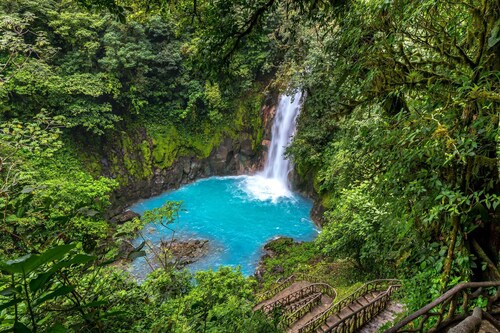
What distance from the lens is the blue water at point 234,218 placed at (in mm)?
13117

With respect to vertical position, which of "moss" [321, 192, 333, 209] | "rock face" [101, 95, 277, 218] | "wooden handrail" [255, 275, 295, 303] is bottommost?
"wooden handrail" [255, 275, 295, 303]

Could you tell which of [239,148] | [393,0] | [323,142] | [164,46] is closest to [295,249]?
[323,142]

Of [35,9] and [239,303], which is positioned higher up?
[35,9]

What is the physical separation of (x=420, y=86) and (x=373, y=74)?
527 mm

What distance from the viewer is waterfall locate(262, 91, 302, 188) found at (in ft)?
60.8

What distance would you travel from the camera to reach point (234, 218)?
1614 cm

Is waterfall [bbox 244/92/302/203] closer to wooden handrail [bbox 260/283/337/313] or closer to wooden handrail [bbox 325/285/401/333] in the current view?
wooden handrail [bbox 260/283/337/313]

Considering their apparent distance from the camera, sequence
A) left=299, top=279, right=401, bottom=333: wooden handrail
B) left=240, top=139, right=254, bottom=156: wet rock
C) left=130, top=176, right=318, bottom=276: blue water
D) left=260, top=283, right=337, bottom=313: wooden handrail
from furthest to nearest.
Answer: left=240, top=139, right=254, bottom=156: wet rock, left=130, top=176, right=318, bottom=276: blue water, left=260, top=283, right=337, bottom=313: wooden handrail, left=299, top=279, right=401, bottom=333: wooden handrail

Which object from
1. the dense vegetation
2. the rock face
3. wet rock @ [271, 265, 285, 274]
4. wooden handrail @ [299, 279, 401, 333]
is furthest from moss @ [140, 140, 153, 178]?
wooden handrail @ [299, 279, 401, 333]

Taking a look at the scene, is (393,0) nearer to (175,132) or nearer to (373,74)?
(373,74)

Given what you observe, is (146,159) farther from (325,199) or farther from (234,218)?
(325,199)

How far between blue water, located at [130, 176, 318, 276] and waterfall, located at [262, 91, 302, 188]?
0.87 metres

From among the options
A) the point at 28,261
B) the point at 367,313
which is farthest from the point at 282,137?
the point at 28,261

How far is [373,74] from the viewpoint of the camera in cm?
313
